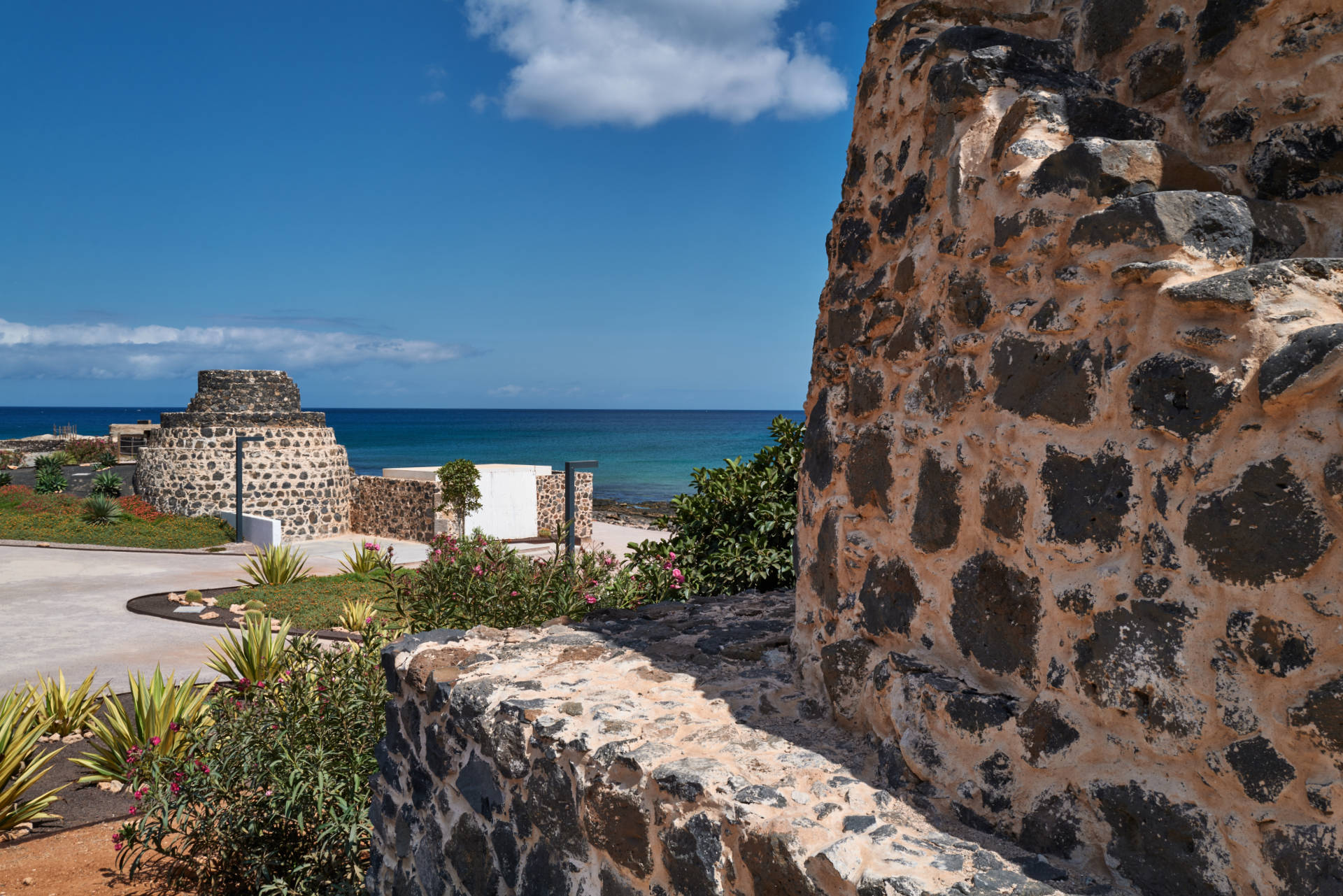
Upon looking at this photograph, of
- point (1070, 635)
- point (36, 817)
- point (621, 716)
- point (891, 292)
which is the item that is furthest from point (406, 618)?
point (1070, 635)

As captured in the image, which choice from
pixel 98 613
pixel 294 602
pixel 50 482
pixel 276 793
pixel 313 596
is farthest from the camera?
pixel 50 482

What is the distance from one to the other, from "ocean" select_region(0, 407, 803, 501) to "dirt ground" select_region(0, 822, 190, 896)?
38299mm

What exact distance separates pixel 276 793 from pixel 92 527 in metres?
17.0

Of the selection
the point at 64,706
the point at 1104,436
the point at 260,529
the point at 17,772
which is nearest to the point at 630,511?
the point at 260,529

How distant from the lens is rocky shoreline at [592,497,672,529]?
35.1 meters

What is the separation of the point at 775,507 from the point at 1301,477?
17.5 ft

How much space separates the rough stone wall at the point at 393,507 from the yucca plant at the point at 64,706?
1157cm

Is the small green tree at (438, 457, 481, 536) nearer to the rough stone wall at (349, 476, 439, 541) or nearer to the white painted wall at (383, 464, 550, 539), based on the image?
the rough stone wall at (349, 476, 439, 541)

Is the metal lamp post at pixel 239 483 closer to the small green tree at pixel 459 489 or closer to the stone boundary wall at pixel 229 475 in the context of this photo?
the stone boundary wall at pixel 229 475

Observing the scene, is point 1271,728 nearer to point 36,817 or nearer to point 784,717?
point 784,717

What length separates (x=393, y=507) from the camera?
20219 mm

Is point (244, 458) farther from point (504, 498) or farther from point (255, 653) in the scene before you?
point (255, 653)

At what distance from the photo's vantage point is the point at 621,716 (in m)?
2.94

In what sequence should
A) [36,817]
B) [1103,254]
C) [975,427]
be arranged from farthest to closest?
1. [36,817]
2. [975,427]
3. [1103,254]
